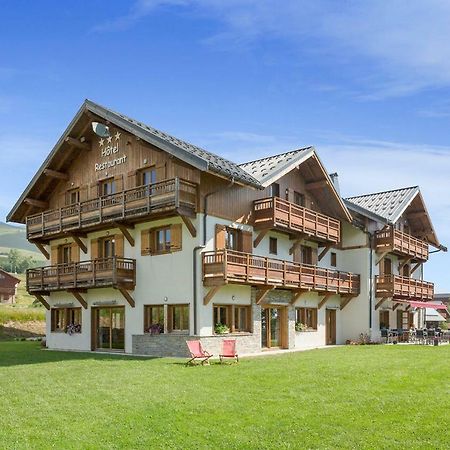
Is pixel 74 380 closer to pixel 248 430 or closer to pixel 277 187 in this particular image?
pixel 248 430

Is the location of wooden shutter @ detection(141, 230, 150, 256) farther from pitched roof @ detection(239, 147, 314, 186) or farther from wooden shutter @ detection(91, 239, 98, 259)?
pitched roof @ detection(239, 147, 314, 186)

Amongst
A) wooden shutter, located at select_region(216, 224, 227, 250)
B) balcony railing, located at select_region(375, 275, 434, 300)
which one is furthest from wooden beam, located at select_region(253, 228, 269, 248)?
balcony railing, located at select_region(375, 275, 434, 300)

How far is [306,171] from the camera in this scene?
29.8m

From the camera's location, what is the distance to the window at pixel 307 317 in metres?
29.8

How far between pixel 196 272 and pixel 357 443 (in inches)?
564

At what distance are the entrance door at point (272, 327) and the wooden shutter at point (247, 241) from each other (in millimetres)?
3198

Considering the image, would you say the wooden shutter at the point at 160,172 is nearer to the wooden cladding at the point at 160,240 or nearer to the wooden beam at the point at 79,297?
the wooden cladding at the point at 160,240

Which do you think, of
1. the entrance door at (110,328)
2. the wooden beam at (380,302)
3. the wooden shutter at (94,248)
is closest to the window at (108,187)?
the wooden shutter at (94,248)

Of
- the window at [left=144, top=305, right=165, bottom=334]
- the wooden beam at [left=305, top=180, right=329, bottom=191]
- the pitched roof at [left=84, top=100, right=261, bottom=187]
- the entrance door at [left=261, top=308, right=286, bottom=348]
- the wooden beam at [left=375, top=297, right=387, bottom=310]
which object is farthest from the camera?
the wooden beam at [left=375, top=297, right=387, bottom=310]

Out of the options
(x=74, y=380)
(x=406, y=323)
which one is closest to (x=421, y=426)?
(x=74, y=380)

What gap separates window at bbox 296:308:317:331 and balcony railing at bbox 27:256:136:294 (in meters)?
9.27

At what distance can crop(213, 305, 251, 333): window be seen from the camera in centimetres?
2408

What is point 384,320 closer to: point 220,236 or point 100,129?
point 220,236

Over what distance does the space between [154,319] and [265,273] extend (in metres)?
5.18
